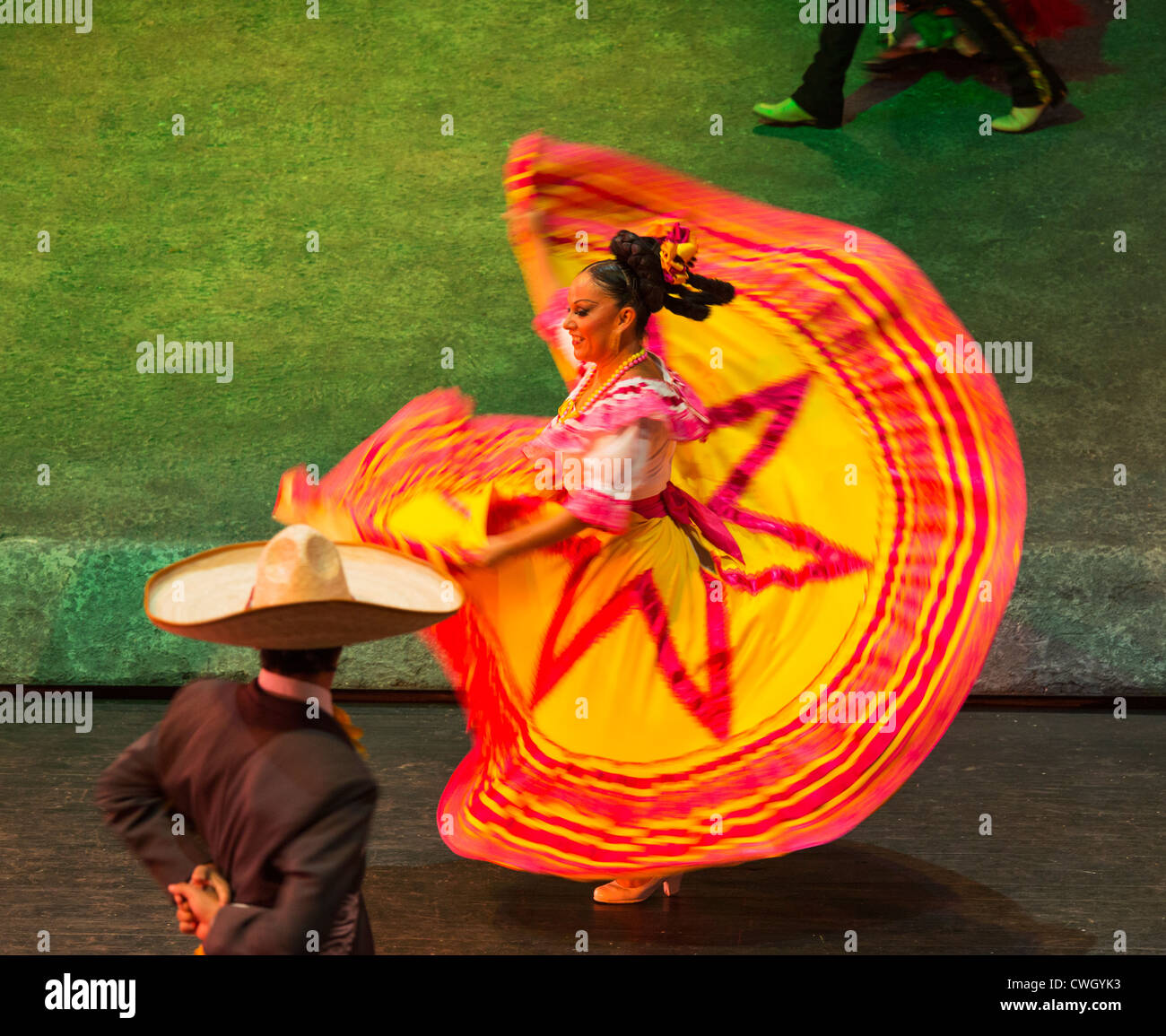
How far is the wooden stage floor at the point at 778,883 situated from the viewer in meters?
2.82

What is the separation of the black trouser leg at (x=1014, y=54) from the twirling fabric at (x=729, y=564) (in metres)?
3.10

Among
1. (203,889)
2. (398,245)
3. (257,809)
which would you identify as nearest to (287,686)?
(257,809)

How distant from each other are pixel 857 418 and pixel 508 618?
0.94 meters

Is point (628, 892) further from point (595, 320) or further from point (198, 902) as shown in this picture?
point (198, 902)

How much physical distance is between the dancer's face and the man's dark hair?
4.45 ft

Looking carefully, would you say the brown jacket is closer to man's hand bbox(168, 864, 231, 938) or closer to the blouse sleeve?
man's hand bbox(168, 864, 231, 938)

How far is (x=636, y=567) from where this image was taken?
2820mm

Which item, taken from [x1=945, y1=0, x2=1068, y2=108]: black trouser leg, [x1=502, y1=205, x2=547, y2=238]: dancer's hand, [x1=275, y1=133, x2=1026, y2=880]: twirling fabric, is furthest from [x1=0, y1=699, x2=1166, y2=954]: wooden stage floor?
[x1=945, y1=0, x2=1068, y2=108]: black trouser leg

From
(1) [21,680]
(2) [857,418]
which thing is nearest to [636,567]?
(2) [857,418]

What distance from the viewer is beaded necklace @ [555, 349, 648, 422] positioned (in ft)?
9.10

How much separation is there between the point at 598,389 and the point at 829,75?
3.51 meters

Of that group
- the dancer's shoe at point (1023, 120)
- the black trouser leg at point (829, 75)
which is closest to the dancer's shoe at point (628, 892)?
the black trouser leg at point (829, 75)

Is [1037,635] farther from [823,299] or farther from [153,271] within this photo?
[153,271]

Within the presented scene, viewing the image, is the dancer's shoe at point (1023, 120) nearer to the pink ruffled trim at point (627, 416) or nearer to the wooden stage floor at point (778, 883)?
the wooden stage floor at point (778, 883)
